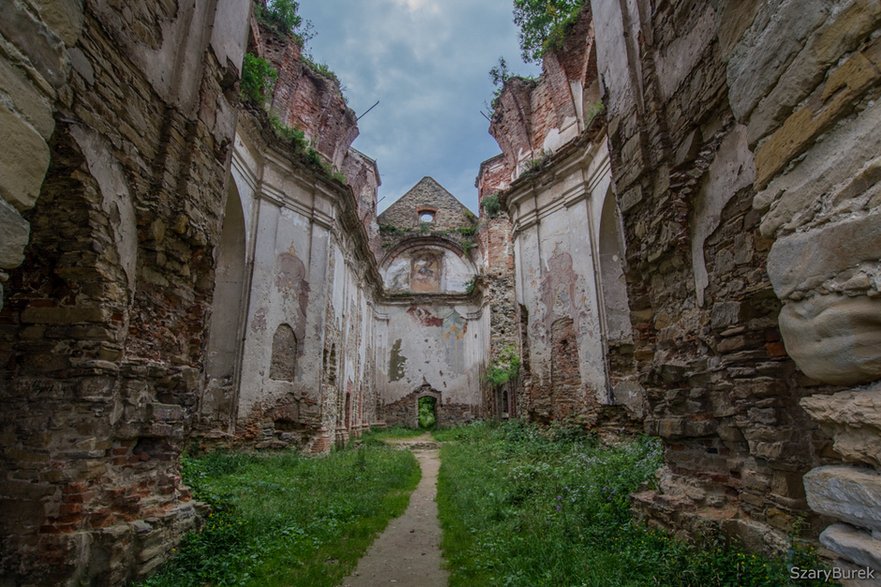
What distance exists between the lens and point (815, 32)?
1659 millimetres

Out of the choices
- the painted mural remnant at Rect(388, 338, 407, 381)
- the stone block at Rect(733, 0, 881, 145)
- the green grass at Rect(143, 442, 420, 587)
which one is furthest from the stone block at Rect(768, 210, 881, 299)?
Result: the painted mural remnant at Rect(388, 338, 407, 381)

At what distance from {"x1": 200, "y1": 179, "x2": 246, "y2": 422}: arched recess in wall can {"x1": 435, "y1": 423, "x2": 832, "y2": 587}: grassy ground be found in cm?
505

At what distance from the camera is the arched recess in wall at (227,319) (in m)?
10.0

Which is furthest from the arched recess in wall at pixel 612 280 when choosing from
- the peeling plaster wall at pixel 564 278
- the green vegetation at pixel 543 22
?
the green vegetation at pixel 543 22

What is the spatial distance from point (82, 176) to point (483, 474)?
284 inches

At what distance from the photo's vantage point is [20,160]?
181cm

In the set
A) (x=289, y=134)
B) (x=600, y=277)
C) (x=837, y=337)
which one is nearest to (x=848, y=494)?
(x=837, y=337)

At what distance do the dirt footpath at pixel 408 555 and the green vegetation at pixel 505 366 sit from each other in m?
9.43

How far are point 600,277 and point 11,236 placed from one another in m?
11.1

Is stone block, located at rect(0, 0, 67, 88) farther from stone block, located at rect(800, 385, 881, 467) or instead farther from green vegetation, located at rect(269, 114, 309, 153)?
green vegetation, located at rect(269, 114, 309, 153)

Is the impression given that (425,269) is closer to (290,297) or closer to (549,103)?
(549,103)

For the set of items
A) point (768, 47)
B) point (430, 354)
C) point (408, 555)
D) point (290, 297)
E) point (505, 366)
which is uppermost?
point (430, 354)

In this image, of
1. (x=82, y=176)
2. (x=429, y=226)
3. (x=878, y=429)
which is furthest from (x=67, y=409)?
(x=429, y=226)

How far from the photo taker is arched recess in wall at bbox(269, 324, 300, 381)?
436 inches
